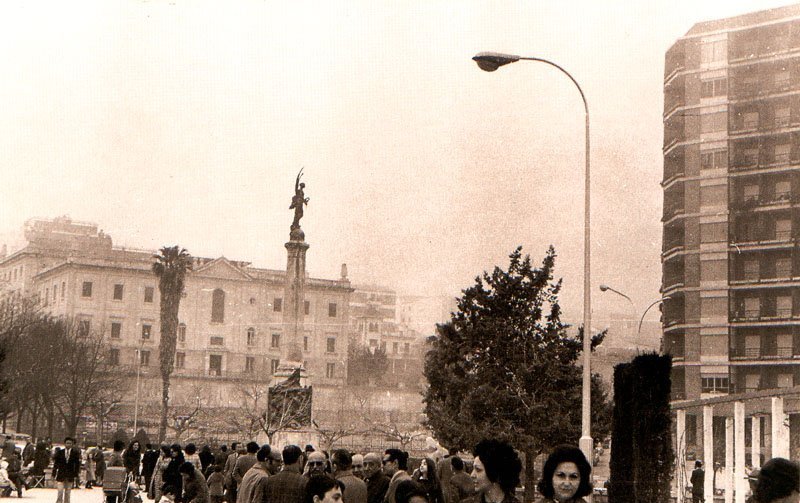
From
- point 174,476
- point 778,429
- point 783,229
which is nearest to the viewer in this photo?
point 174,476

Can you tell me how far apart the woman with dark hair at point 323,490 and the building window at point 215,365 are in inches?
3306

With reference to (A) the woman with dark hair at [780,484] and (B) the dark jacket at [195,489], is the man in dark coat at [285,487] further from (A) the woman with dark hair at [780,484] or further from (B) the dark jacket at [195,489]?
(A) the woman with dark hair at [780,484]

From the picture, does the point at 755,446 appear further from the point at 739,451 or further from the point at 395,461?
the point at 395,461

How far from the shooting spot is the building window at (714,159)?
6222 centimetres

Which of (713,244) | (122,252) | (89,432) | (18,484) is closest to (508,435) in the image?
(18,484)

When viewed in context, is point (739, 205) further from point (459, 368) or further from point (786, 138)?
point (459, 368)

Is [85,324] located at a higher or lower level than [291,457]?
higher

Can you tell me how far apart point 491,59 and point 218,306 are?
249 ft

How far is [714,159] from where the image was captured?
2459 inches

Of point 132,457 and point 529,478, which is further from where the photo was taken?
point 529,478

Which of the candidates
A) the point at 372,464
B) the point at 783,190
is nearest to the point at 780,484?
the point at 372,464

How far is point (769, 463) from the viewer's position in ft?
17.8

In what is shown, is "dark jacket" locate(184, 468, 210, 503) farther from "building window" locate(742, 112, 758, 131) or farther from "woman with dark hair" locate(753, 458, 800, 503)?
"building window" locate(742, 112, 758, 131)

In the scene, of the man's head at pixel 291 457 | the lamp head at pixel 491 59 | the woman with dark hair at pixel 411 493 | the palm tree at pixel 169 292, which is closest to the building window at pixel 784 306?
the palm tree at pixel 169 292
